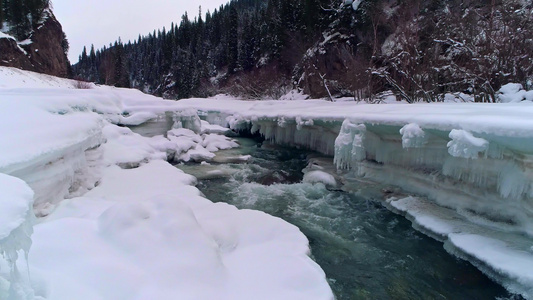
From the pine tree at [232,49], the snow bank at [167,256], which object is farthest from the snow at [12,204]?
the pine tree at [232,49]

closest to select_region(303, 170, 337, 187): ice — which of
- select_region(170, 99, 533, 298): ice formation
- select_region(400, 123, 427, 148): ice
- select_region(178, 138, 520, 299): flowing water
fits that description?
select_region(178, 138, 520, 299): flowing water

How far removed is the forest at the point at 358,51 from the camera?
10734 millimetres

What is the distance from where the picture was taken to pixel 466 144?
183 inches

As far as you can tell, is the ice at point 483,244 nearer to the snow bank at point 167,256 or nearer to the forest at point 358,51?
the snow bank at point 167,256

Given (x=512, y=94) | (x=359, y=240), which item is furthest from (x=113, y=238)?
(x=512, y=94)

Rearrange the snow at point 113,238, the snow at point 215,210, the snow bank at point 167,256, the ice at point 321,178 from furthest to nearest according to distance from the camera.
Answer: the ice at point 321,178
the snow at point 215,210
the snow bank at point 167,256
the snow at point 113,238

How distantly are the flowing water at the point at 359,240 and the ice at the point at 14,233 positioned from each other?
3270 mm

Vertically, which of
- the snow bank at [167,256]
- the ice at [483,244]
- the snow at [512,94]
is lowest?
the ice at [483,244]

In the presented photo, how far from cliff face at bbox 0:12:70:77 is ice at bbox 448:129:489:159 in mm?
29330

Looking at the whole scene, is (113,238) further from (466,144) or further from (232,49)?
(232,49)

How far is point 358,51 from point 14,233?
20369mm

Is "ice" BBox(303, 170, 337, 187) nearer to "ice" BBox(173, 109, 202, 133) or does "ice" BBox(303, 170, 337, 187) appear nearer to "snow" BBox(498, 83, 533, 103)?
"snow" BBox(498, 83, 533, 103)

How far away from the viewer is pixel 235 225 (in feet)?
14.7

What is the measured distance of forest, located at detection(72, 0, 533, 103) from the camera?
10734 mm
